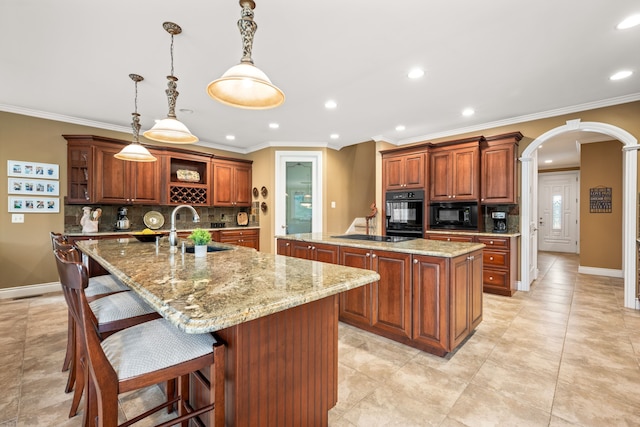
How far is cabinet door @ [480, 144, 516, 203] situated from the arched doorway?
10.6 inches

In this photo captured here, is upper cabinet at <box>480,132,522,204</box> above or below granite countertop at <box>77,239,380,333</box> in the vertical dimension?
above

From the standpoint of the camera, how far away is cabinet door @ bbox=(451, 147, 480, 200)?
431 cm

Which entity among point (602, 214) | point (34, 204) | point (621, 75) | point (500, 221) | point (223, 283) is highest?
point (621, 75)

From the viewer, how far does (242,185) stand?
6.05 m

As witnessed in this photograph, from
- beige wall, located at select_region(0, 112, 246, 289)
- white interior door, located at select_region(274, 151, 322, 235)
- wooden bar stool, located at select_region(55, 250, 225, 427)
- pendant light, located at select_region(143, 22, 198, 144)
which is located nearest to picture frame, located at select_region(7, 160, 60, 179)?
beige wall, located at select_region(0, 112, 246, 289)

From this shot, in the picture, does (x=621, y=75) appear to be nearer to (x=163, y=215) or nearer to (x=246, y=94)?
(x=246, y=94)

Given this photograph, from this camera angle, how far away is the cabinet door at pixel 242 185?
5.96 metres

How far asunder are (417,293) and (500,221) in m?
2.88

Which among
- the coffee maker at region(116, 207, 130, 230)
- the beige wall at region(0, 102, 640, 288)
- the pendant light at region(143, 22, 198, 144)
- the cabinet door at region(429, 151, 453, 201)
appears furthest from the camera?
the coffee maker at region(116, 207, 130, 230)

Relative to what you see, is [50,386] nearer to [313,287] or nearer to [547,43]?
[313,287]

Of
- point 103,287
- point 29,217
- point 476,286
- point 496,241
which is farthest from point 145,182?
point 496,241

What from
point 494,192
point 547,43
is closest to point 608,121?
point 494,192

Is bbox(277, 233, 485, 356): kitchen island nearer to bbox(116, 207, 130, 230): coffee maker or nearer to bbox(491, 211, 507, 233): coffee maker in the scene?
bbox(491, 211, 507, 233): coffee maker

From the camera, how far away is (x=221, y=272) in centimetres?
149
